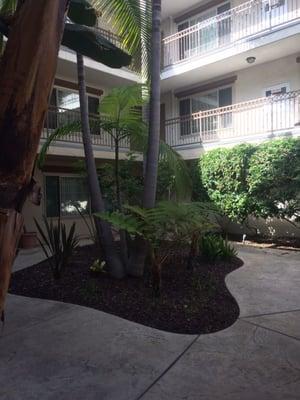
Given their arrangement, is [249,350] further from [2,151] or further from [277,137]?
[277,137]

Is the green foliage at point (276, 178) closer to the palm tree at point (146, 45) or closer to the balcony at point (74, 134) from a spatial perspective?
the balcony at point (74, 134)

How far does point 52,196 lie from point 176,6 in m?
9.91

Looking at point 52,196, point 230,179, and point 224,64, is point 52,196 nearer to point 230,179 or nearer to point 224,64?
point 230,179

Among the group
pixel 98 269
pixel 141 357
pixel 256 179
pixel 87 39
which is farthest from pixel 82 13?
pixel 256 179

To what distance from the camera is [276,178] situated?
10.8 meters

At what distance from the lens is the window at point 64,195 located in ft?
46.2

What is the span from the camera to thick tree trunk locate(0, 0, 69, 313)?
1.66 metres

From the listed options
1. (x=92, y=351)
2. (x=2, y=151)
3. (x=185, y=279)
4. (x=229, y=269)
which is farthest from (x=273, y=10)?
(x=2, y=151)

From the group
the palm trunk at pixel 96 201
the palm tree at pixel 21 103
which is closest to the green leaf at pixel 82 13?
the palm trunk at pixel 96 201

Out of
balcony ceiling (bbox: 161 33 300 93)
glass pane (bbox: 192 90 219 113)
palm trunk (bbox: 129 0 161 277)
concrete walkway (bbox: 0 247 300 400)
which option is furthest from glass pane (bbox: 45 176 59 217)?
concrete walkway (bbox: 0 247 300 400)

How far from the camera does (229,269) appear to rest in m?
8.00

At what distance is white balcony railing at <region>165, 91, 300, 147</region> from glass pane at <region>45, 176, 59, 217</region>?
5.06m

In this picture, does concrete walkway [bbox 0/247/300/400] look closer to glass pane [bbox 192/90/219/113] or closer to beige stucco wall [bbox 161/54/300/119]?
beige stucco wall [bbox 161/54/300/119]

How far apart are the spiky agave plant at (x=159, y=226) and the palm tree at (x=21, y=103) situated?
353 cm
